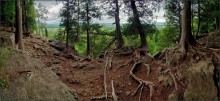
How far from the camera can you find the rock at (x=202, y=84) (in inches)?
382

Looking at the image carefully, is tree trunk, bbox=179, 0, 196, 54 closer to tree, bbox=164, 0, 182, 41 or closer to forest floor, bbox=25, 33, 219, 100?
forest floor, bbox=25, 33, 219, 100

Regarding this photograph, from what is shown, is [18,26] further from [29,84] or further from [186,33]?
[186,33]

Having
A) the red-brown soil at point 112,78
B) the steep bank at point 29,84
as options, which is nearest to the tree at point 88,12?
the red-brown soil at point 112,78

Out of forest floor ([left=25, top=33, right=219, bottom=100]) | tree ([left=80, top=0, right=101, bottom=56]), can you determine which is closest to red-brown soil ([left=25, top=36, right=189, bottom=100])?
forest floor ([left=25, top=33, right=219, bottom=100])

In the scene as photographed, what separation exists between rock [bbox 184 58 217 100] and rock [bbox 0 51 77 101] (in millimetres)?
4662

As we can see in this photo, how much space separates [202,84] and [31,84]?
6.63 meters

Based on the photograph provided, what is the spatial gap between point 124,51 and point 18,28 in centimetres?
757

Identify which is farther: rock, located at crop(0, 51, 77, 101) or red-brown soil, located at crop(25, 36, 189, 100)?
red-brown soil, located at crop(25, 36, 189, 100)

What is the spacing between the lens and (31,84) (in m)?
10.8

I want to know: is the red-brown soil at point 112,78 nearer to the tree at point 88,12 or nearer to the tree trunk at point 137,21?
the tree trunk at point 137,21

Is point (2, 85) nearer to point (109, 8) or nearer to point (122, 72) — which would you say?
point (122, 72)

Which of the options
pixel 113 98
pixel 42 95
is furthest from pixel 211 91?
pixel 42 95

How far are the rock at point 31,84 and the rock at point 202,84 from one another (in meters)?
4.66

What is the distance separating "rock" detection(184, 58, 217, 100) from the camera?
9704 millimetres
